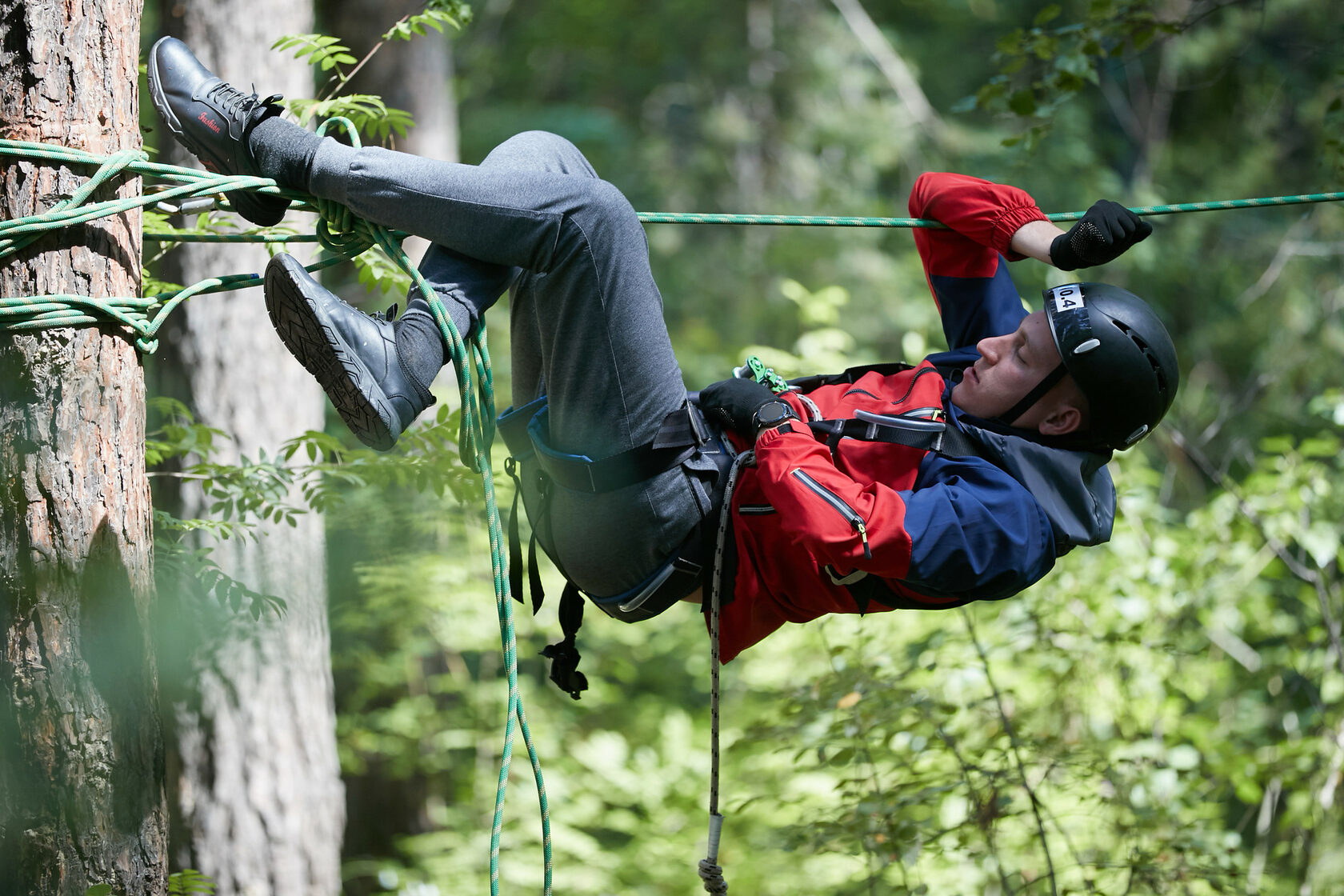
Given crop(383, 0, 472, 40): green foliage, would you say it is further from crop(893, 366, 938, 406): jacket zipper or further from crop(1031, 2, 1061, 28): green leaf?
crop(1031, 2, 1061, 28): green leaf

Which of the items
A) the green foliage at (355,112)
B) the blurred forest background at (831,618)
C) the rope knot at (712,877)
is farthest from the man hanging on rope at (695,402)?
the blurred forest background at (831,618)

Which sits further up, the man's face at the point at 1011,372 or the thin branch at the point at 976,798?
the man's face at the point at 1011,372

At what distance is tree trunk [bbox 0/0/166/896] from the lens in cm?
165

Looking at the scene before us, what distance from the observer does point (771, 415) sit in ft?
6.63

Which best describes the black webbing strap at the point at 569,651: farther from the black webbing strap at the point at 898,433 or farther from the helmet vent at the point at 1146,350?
the helmet vent at the point at 1146,350

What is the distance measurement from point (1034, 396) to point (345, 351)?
1.36 m

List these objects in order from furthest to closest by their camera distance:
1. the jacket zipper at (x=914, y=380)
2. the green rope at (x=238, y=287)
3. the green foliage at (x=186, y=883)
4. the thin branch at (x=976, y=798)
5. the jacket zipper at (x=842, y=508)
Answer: the thin branch at (x=976, y=798), the jacket zipper at (x=914, y=380), the green foliage at (x=186, y=883), the jacket zipper at (x=842, y=508), the green rope at (x=238, y=287)

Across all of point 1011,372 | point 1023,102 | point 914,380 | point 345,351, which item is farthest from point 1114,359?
point 1023,102

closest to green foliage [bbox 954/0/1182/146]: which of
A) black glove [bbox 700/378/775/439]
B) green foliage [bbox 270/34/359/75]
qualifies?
black glove [bbox 700/378/775/439]

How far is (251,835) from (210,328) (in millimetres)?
1711

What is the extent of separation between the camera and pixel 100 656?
170 cm

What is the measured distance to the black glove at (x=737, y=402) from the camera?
2.08 m

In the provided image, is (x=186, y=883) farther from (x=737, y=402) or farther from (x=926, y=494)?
(x=926, y=494)

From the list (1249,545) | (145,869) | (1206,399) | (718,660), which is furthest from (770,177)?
(145,869)
